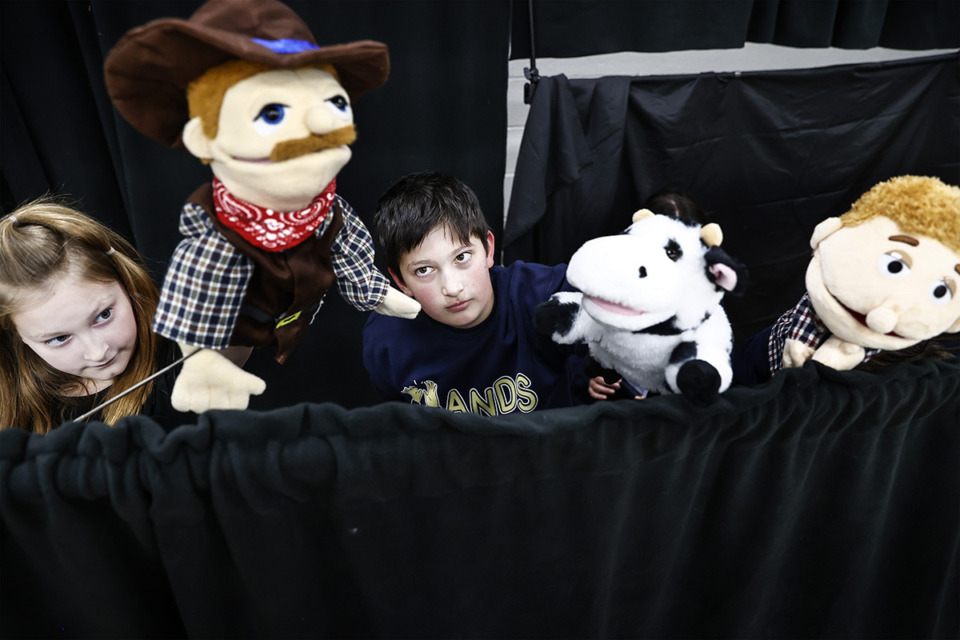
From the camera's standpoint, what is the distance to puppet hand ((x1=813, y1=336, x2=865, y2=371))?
2.43 ft

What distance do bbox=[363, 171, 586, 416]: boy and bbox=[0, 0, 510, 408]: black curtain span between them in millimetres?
562

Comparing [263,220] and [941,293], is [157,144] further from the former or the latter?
[941,293]

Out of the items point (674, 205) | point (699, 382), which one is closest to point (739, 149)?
point (674, 205)

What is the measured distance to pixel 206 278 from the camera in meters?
0.55

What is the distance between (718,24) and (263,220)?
1.35 metres

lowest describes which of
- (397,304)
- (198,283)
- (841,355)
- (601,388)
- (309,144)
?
(601,388)

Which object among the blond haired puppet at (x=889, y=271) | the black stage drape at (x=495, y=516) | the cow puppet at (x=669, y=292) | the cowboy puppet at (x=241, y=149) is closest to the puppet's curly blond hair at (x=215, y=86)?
the cowboy puppet at (x=241, y=149)

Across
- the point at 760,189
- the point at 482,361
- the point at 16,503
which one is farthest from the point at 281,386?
the point at 760,189

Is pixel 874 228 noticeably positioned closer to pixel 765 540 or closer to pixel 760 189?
pixel 765 540

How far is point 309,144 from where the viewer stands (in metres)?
0.50

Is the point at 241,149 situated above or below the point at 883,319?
above

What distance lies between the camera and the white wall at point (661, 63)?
1.68 meters

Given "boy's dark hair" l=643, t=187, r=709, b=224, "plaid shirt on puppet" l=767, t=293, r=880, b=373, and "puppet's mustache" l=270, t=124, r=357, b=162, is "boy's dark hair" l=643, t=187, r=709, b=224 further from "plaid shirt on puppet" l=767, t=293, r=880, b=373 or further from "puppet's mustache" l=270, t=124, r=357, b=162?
"puppet's mustache" l=270, t=124, r=357, b=162

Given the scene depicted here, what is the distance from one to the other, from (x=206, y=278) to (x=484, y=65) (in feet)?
3.62
